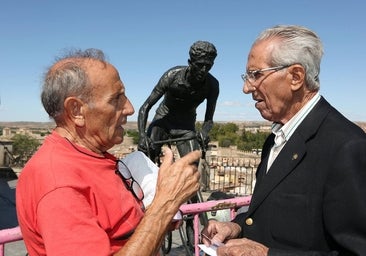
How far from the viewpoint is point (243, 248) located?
→ 6.05ft

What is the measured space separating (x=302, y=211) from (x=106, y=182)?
0.87m

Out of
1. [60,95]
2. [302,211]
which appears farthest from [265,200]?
[60,95]

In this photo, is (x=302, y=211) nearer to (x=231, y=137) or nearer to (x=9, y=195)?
(x=9, y=195)

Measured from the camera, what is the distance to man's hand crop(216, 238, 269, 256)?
1.82 meters

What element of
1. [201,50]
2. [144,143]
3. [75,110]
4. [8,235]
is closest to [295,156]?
[75,110]

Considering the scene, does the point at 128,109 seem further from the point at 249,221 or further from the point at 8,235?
the point at 8,235

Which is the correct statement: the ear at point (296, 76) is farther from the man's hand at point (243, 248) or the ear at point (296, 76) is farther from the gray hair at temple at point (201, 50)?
the gray hair at temple at point (201, 50)

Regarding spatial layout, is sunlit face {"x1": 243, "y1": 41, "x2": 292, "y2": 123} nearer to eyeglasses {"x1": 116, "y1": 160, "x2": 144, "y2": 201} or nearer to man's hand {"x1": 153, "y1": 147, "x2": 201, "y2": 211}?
man's hand {"x1": 153, "y1": 147, "x2": 201, "y2": 211}

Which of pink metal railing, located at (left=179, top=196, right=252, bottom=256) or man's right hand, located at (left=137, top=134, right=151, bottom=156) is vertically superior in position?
man's right hand, located at (left=137, top=134, right=151, bottom=156)

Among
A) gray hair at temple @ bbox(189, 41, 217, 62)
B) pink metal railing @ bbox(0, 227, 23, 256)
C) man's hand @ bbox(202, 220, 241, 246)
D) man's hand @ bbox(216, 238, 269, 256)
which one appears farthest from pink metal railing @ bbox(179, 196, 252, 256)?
gray hair at temple @ bbox(189, 41, 217, 62)

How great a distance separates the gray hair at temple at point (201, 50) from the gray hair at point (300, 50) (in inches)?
93.7

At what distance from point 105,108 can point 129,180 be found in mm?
353

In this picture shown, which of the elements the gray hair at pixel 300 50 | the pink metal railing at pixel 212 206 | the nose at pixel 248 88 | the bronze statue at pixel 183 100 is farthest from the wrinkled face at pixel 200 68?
the gray hair at pixel 300 50

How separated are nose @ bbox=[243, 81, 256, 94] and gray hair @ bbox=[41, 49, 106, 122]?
855 mm
